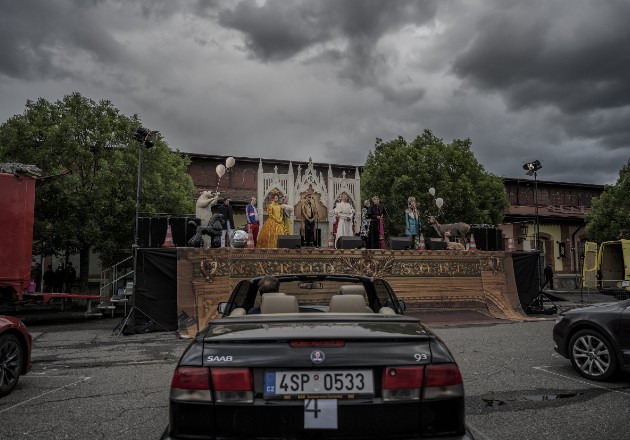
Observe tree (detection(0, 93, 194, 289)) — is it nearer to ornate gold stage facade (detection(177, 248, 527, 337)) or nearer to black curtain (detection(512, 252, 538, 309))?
ornate gold stage facade (detection(177, 248, 527, 337))

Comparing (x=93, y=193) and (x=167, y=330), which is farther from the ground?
(x=93, y=193)

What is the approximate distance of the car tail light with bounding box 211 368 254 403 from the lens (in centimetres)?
229

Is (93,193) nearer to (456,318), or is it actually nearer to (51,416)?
(456,318)

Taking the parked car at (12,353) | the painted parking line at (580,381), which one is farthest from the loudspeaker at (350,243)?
the parked car at (12,353)

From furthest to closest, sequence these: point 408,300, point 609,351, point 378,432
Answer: point 408,300
point 609,351
point 378,432

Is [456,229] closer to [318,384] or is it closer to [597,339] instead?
[597,339]

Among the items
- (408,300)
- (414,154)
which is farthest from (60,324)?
(414,154)

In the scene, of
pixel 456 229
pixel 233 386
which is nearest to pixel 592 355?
pixel 233 386

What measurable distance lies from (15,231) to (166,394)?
7.30 m

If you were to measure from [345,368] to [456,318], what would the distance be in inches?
445

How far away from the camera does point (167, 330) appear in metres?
11.8

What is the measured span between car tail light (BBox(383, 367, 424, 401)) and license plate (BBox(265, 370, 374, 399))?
0.24 feet

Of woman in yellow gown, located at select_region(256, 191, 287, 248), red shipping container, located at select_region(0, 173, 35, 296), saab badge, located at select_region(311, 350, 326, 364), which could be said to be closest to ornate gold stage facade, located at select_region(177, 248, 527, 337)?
red shipping container, located at select_region(0, 173, 35, 296)

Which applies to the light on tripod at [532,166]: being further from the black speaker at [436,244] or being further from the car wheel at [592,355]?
the car wheel at [592,355]
